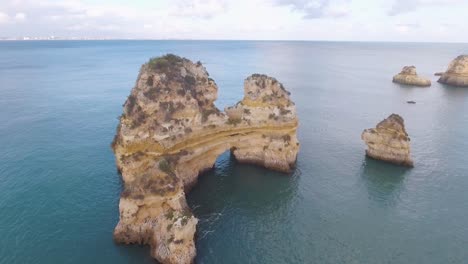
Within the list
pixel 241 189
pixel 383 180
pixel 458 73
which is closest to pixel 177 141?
pixel 241 189

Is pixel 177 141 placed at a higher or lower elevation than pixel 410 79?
lower

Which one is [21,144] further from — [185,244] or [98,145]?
[185,244]

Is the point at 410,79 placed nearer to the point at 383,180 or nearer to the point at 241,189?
the point at 383,180

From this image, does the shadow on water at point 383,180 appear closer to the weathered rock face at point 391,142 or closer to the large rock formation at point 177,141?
the weathered rock face at point 391,142

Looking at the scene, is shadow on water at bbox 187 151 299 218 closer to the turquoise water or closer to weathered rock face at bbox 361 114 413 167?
the turquoise water

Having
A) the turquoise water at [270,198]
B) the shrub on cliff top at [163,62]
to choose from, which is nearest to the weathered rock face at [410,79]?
the turquoise water at [270,198]
